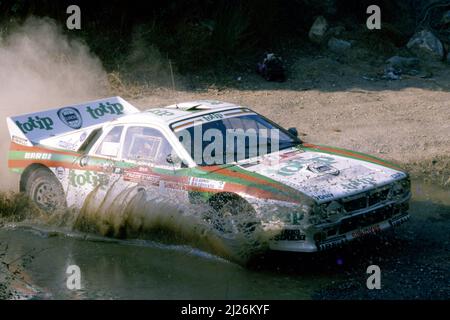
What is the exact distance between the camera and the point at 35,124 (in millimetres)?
10625

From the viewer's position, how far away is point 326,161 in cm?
858

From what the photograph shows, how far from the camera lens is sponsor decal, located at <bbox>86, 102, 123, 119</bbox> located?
438 inches

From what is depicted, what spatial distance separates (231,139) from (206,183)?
93 centimetres

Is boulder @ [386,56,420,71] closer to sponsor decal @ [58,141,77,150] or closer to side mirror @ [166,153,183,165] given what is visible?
sponsor decal @ [58,141,77,150]

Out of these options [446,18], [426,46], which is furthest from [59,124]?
[446,18]

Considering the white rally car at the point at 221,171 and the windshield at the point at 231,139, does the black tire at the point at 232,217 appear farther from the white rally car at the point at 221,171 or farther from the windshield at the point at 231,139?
the windshield at the point at 231,139

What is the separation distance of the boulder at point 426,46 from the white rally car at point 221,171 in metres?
9.22

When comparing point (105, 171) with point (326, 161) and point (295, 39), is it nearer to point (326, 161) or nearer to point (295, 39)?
point (326, 161)

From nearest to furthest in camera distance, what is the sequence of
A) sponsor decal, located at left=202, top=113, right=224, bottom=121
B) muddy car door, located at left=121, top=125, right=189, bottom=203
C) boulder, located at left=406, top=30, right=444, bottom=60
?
muddy car door, located at left=121, top=125, right=189, bottom=203 < sponsor decal, located at left=202, top=113, right=224, bottom=121 < boulder, located at left=406, top=30, right=444, bottom=60

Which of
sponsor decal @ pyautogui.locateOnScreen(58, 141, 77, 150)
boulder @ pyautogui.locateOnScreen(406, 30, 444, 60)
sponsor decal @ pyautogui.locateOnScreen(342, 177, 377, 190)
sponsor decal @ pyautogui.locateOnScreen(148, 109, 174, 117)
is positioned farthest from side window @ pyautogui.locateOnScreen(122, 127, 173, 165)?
boulder @ pyautogui.locateOnScreen(406, 30, 444, 60)

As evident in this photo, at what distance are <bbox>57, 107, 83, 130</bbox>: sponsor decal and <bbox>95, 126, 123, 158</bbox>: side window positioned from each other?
1177 millimetres

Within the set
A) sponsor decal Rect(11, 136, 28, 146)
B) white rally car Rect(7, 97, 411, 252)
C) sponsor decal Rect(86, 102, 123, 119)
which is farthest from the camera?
sponsor decal Rect(86, 102, 123, 119)

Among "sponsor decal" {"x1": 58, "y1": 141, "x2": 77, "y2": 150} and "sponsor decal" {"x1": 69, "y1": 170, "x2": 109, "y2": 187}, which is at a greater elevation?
"sponsor decal" {"x1": 58, "y1": 141, "x2": 77, "y2": 150}
